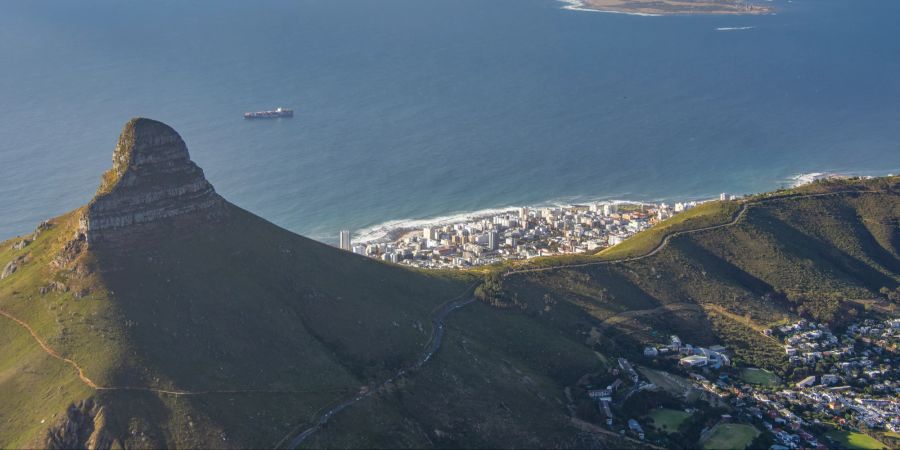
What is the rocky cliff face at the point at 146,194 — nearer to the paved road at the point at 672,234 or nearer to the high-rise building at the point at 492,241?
the paved road at the point at 672,234

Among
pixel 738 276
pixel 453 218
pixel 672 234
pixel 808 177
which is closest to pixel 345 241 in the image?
pixel 453 218

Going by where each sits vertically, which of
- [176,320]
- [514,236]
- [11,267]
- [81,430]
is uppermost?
[11,267]

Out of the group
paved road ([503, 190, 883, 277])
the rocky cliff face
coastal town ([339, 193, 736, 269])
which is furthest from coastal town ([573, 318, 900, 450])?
the rocky cliff face

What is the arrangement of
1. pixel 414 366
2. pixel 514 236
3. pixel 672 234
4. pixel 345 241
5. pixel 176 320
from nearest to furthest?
1. pixel 176 320
2. pixel 414 366
3. pixel 672 234
4. pixel 345 241
5. pixel 514 236

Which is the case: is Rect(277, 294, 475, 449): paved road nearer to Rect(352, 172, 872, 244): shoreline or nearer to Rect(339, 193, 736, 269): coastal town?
Rect(339, 193, 736, 269): coastal town

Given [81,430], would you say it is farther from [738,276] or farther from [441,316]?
[738,276]

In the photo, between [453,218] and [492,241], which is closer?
[492,241]
